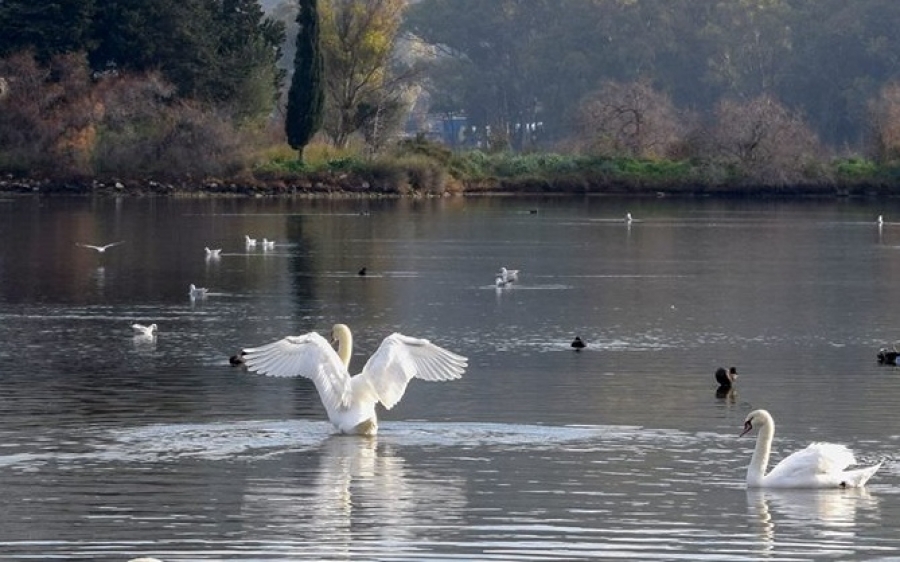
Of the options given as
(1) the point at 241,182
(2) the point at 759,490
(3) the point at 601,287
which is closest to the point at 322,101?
(1) the point at 241,182

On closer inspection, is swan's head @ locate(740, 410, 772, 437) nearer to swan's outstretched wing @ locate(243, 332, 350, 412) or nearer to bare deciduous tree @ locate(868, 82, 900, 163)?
swan's outstretched wing @ locate(243, 332, 350, 412)

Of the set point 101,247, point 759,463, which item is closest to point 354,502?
point 759,463

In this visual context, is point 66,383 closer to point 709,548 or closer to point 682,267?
point 709,548

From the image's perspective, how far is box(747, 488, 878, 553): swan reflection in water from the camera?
16203 millimetres

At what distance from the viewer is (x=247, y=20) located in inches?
3511

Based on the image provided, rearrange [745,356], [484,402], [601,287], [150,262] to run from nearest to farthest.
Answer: [484,402]
[745,356]
[601,287]
[150,262]

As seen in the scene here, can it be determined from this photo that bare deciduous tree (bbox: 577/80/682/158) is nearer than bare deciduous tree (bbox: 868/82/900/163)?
No

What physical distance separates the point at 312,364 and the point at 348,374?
16.7 inches

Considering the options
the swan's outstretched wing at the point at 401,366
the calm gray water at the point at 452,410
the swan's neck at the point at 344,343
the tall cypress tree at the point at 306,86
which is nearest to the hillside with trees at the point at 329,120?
the tall cypress tree at the point at 306,86

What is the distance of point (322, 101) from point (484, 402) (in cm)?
6194

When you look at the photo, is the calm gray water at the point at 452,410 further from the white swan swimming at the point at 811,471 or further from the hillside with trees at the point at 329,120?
the hillside with trees at the point at 329,120

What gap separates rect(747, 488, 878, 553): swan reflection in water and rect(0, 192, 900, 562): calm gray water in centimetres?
5

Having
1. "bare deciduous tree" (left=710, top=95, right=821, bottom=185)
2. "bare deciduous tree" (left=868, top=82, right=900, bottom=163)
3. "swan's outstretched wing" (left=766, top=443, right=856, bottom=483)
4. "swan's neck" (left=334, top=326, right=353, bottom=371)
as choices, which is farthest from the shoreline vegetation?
"swan's outstretched wing" (left=766, top=443, right=856, bottom=483)

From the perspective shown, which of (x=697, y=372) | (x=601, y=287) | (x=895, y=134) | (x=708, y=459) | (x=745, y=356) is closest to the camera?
(x=708, y=459)
